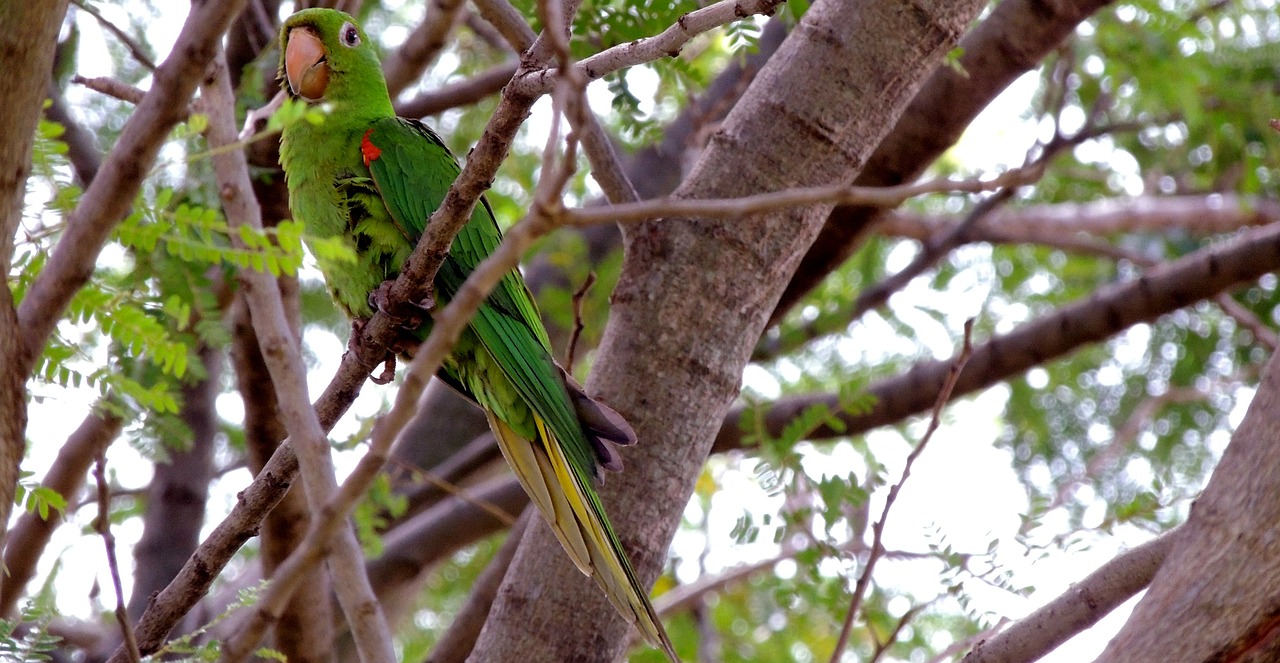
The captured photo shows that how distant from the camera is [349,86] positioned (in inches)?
130

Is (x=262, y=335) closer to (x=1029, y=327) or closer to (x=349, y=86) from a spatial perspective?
(x=349, y=86)

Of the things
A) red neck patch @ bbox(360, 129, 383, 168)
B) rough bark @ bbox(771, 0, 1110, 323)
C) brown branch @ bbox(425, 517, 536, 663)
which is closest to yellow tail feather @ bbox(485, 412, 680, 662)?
red neck patch @ bbox(360, 129, 383, 168)

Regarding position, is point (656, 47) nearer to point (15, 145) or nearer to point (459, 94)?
point (15, 145)

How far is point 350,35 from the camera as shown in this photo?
131 inches

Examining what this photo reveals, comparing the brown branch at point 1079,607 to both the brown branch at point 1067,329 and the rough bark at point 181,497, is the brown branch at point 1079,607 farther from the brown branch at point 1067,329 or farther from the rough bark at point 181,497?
the rough bark at point 181,497

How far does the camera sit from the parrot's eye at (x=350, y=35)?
10.8 feet

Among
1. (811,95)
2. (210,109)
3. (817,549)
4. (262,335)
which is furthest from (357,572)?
(811,95)

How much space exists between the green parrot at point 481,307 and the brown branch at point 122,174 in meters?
0.88

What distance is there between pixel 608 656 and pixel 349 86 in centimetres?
176

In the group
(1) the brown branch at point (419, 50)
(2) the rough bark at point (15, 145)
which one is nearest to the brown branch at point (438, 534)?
(1) the brown branch at point (419, 50)

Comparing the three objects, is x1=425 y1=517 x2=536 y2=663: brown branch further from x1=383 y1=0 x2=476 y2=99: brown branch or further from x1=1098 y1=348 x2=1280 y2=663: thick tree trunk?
x1=1098 y1=348 x2=1280 y2=663: thick tree trunk

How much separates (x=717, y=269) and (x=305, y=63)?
132cm

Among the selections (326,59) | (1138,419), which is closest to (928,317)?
(1138,419)

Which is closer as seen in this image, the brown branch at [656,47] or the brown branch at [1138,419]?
the brown branch at [656,47]
